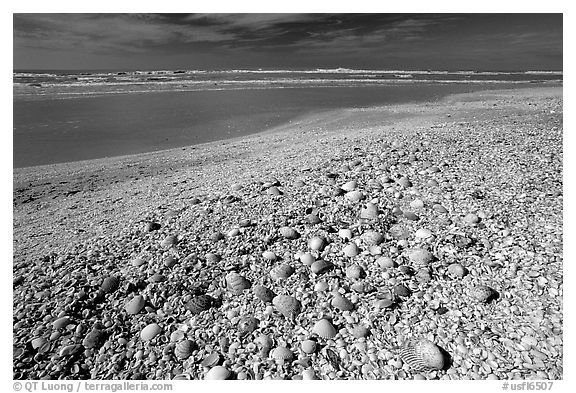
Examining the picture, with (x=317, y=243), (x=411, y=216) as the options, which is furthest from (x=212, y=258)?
(x=411, y=216)

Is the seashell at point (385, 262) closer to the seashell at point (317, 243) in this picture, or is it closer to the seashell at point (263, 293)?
the seashell at point (317, 243)

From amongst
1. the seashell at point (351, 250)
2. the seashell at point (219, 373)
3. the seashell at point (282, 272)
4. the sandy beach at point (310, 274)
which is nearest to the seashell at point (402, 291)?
the sandy beach at point (310, 274)

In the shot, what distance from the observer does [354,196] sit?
320cm

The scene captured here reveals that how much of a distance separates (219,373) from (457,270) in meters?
1.56

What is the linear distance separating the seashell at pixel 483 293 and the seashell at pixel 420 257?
0.35m

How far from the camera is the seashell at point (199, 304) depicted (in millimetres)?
2180

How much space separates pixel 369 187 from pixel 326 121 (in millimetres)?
6137

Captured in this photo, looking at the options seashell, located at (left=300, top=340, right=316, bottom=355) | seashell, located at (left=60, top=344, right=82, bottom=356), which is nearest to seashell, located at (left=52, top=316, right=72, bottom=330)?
seashell, located at (left=60, top=344, right=82, bottom=356)

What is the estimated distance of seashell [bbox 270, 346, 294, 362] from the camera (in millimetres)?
1885

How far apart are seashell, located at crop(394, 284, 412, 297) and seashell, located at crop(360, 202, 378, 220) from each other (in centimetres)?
78

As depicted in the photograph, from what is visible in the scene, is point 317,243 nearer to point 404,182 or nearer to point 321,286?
point 321,286

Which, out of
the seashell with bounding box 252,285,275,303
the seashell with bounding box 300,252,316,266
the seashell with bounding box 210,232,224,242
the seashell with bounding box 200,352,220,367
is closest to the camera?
the seashell with bounding box 200,352,220,367

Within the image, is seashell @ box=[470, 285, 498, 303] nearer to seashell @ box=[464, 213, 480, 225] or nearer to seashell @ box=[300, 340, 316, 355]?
seashell @ box=[464, 213, 480, 225]

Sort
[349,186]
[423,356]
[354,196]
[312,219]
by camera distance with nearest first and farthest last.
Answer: [423,356]
[312,219]
[354,196]
[349,186]
